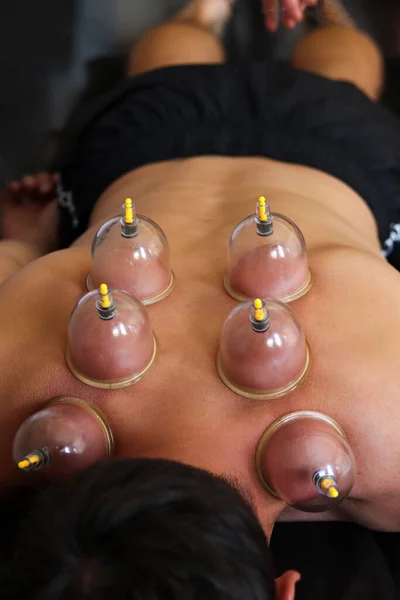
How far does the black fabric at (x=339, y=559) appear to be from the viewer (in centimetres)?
60

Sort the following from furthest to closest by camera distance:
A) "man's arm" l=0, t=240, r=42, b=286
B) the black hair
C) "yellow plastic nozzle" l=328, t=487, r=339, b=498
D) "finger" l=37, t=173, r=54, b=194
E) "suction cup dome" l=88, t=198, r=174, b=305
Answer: "finger" l=37, t=173, r=54, b=194
"man's arm" l=0, t=240, r=42, b=286
"suction cup dome" l=88, t=198, r=174, b=305
"yellow plastic nozzle" l=328, t=487, r=339, b=498
the black hair

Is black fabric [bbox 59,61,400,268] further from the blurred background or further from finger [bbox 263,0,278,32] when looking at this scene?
the blurred background

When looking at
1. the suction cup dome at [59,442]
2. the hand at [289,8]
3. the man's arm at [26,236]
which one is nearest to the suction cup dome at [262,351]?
the suction cup dome at [59,442]

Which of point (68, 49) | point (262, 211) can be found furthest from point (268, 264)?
point (68, 49)

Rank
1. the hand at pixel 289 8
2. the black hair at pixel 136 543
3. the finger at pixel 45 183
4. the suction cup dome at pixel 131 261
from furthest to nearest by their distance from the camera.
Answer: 1. the finger at pixel 45 183
2. the hand at pixel 289 8
3. the suction cup dome at pixel 131 261
4. the black hair at pixel 136 543

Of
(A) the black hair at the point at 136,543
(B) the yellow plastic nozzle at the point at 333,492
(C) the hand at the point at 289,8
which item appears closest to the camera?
(A) the black hair at the point at 136,543

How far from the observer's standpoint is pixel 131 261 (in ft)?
1.88

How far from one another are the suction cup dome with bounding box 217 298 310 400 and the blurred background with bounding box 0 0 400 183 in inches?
28.7

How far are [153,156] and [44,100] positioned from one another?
44 cm

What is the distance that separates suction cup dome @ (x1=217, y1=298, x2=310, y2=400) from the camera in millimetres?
492

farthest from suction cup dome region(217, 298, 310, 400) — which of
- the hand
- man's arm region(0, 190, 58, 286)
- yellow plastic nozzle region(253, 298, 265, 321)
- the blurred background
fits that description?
the blurred background

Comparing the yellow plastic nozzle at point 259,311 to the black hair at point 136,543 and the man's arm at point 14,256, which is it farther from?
the man's arm at point 14,256

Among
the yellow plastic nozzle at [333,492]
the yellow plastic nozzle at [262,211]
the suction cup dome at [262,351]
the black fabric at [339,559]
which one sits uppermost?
the yellow plastic nozzle at [262,211]

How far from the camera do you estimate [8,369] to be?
1.70ft
